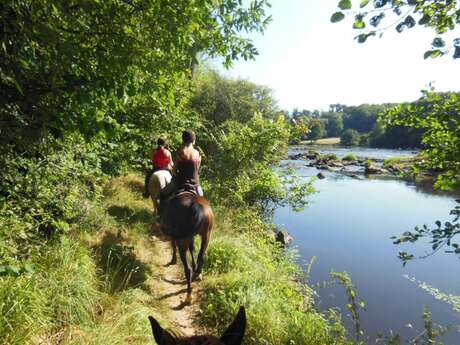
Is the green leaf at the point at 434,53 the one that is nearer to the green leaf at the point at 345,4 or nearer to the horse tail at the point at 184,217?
the green leaf at the point at 345,4

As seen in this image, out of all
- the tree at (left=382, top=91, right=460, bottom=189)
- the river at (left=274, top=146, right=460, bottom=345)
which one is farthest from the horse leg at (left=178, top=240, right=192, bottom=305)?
the tree at (left=382, top=91, right=460, bottom=189)

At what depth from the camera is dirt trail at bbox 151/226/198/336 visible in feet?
17.5

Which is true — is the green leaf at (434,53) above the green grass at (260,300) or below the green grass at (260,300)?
above

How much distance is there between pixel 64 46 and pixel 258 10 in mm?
2456

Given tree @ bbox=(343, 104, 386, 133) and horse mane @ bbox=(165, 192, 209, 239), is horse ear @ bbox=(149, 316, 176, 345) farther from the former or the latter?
tree @ bbox=(343, 104, 386, 133)

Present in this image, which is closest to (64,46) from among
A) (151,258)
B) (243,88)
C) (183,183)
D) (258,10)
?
(258,10)

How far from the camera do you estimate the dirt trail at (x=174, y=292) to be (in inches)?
210

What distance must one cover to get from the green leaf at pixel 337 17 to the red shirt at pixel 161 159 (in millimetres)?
7276

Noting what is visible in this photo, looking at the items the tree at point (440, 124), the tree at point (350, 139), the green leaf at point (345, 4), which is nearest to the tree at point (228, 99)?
the tree at point (440, 124)

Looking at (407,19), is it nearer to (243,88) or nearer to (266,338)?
(266,338)

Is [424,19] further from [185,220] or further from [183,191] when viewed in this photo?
[183,191]

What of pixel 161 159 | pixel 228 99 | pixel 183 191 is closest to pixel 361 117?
pixel 228 99

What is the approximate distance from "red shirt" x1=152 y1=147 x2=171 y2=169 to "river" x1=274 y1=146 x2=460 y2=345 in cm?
522

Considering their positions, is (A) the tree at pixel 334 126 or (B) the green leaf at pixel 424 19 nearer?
(B) the green leaf at pixel 424 19
